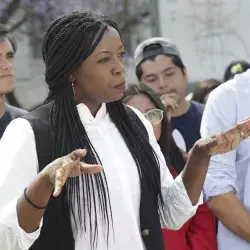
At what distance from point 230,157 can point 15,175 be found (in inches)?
42.7

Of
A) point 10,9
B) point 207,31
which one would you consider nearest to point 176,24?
point 207,31

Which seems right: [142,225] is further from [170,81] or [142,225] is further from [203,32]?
[203,32]

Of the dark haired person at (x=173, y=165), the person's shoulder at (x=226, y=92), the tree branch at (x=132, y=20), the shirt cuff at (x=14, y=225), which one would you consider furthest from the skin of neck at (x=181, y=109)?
the tree branch at (x=132, y=20)

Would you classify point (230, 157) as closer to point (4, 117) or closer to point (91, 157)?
point (91, 157)

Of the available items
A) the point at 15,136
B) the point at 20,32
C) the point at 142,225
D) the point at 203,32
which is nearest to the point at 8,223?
the point at 15,136

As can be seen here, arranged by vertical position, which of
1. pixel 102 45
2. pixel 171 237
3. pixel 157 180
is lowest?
pixel 171 237

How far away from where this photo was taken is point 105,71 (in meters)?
2.29

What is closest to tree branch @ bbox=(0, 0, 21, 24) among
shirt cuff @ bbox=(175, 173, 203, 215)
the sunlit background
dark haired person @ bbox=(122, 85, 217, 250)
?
the sunlit background

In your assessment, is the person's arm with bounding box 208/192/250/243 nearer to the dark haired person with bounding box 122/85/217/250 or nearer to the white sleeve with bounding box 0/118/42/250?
the dark haired person with bounding box 122/85/217/250

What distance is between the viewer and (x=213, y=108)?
9.73ft

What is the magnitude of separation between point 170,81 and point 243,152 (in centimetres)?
140

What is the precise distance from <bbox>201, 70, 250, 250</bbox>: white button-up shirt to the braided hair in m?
0.56

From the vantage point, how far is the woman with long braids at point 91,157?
2.20 metres

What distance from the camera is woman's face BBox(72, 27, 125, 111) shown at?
230cm
